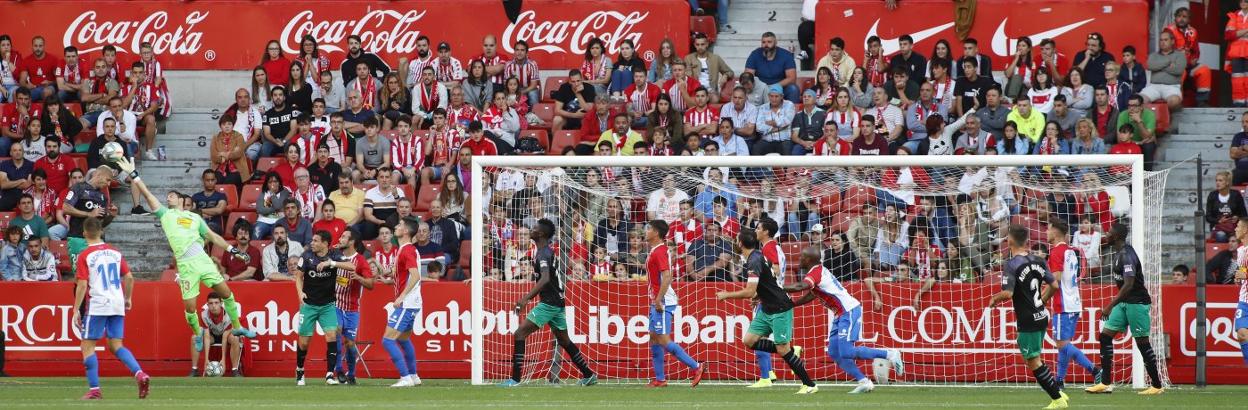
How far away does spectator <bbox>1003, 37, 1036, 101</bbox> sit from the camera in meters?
22.0

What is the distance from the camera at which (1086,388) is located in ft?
53.5

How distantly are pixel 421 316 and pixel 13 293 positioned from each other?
4.90 meters

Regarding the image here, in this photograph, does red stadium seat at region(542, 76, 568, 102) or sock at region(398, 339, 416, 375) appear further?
red stadium seat at region(542, 76, 568, 102)

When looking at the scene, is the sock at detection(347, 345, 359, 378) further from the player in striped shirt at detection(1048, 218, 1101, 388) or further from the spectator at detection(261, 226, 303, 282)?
the player in striped shirt at detection(1048, 218, 1101, 388)

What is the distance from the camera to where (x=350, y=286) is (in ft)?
56.4

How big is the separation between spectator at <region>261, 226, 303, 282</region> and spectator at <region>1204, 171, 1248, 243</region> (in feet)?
36.6

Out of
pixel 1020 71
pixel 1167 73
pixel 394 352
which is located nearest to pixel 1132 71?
pixel 1167 73

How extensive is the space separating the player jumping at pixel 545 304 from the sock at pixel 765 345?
1.92 meters

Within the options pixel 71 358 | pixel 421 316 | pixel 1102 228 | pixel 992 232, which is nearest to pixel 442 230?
pixel 421 316

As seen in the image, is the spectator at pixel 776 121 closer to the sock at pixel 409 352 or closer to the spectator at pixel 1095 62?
the spectator at pixel 1095 62

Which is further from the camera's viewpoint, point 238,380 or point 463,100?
point 463,100

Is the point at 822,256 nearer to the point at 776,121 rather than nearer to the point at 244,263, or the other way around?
the point at 776,121

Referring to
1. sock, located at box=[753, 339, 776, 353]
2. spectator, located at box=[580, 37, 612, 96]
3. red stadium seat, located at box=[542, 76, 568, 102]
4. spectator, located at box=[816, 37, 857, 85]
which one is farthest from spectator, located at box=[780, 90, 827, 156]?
sock, located at box=[753, 339, 776, 353]

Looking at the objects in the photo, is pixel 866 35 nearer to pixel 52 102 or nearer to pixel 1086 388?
pixel 1086 388
